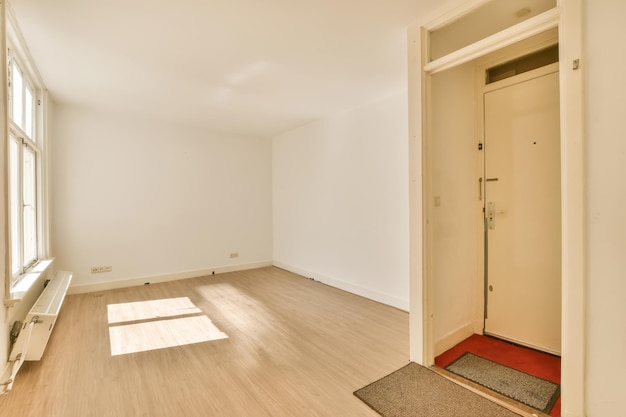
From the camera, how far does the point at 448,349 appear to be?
8.39 ft

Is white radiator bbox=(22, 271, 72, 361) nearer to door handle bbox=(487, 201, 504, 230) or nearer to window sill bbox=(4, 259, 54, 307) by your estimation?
window sill bbox=(4, 259, 54, 307)

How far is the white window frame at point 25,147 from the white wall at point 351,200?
3517 millimetres

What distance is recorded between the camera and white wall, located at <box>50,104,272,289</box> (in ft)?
13.9

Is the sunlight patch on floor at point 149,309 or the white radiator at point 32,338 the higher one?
the white radiator at point 32,338

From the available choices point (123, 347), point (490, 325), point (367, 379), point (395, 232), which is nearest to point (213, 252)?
point (123, 347)

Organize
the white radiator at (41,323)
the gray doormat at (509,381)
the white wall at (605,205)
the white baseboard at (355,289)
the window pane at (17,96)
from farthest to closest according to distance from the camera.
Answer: the white baseboard at (355,289) → the window pane at (17,96) → the white radiator at (41,323) → the gray doormat at (509,381) → the white wall at (605,205)

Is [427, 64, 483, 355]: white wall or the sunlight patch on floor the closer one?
[427, 64, 483, 355]: white wall

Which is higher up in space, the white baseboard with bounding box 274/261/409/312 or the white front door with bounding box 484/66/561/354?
the white front door with bounding box 484/66/561/354

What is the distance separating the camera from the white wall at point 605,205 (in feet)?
4.79

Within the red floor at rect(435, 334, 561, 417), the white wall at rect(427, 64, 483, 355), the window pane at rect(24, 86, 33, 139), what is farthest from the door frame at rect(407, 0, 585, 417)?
the window pane at rect(24, 86, 33, 139)

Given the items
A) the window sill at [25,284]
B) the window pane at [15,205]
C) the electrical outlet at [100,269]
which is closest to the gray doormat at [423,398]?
the window sill at [25,284]

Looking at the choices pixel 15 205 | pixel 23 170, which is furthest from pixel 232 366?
pixel 23 170

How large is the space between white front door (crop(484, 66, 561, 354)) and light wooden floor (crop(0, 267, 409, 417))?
1.02 metres

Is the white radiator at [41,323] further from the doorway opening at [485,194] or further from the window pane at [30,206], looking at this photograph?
the doorway opening at [485,194]
